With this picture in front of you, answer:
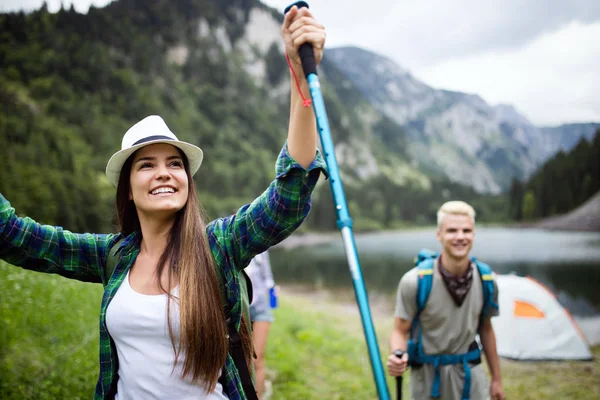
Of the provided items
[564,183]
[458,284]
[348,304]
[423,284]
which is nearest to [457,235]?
[458,284]

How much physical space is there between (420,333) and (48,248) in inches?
121

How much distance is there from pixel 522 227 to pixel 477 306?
85.1 metres

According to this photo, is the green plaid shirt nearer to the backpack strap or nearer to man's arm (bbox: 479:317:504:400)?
the backpack strap

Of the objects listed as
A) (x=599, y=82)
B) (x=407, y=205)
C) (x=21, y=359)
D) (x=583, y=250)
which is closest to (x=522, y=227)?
(x=583, y=250)

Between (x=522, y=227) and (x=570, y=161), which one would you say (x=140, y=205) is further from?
(x=522, y=227)

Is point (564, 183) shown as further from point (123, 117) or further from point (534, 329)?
point (123, 117)

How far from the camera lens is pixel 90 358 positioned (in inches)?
184

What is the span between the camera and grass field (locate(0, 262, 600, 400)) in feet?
13.5

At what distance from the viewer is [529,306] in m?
10.3

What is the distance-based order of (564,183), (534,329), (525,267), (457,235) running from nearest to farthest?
(457,235), (534,329), (525,267), (564,183)

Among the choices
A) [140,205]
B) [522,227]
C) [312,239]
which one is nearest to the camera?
[140,205]

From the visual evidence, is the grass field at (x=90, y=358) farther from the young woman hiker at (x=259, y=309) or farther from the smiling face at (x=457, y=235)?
the smiling face at (x=457, y=235)

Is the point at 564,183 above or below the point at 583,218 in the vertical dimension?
above

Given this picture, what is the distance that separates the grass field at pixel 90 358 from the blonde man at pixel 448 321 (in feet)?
10.4
